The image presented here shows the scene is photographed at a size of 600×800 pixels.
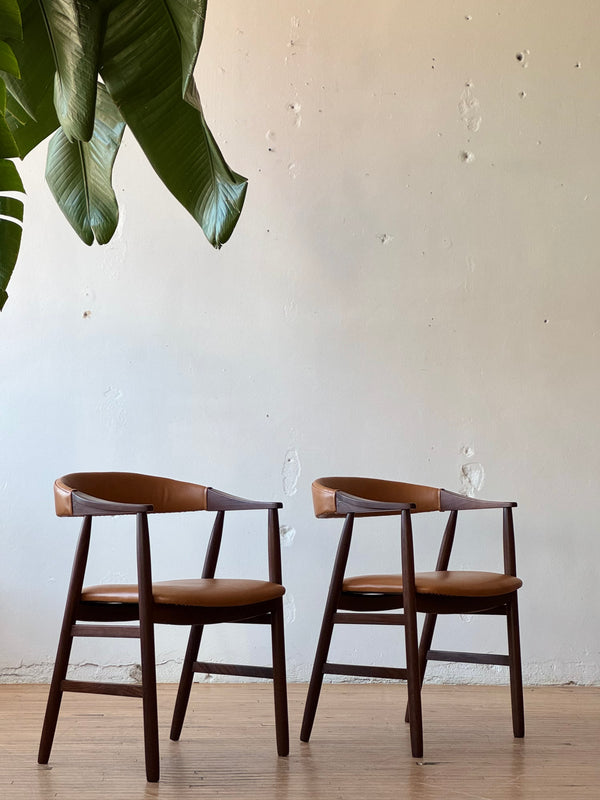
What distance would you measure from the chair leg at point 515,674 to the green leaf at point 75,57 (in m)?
1.86

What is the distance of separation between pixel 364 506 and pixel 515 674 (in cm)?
73

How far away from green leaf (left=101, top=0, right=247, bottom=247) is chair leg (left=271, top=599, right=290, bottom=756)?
1066 mm

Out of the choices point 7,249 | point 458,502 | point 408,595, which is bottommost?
point 408,595

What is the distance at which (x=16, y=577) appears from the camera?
138 inches

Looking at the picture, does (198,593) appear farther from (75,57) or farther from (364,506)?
(75,57)

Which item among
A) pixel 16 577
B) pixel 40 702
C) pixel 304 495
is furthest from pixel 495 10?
pixel 40 702

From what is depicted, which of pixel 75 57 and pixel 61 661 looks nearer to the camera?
Answer: pixel 75 57

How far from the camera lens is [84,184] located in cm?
232

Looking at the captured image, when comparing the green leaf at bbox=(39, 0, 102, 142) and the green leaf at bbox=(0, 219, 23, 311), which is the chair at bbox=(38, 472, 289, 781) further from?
the green leaf at bbox=(39, 0, 102, 142)

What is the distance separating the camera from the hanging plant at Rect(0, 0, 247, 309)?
5.47ft

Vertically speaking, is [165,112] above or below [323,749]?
above

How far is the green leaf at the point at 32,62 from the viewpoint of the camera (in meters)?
1.87

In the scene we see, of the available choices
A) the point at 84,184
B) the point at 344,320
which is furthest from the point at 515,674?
the point at 84,184

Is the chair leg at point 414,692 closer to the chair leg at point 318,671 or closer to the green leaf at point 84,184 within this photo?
the chair leg at point 318,671
